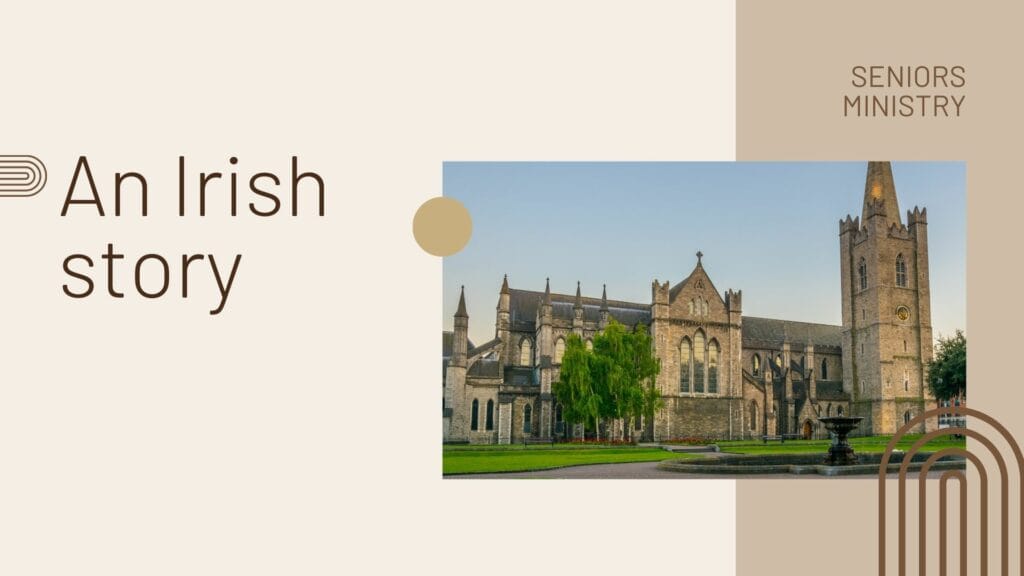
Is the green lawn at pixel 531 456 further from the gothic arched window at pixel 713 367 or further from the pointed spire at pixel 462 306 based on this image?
the gothic arched window at pixel 713 367

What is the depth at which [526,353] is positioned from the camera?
104ft

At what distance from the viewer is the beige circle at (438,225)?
12.1 meters

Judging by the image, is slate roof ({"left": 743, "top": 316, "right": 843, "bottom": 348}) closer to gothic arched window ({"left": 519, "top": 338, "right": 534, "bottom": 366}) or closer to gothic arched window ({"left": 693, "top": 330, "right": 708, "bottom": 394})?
gothic arched window ({"left": 693, "top": 330, "right": 708, "bottom": 394})

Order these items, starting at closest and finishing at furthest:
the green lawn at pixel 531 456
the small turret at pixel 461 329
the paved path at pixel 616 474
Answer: the paved path at pixel 616 474, the green lawn at pixel 531 456, the small turret at pixel 461 329

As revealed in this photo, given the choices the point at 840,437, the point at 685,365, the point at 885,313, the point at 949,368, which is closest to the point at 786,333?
the point at 885,313

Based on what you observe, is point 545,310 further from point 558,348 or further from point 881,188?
point 881,188

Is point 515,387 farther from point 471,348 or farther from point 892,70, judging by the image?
point 892,70

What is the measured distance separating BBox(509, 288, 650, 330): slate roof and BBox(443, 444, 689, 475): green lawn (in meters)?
3.71

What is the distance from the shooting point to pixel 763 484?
12180 millimetres

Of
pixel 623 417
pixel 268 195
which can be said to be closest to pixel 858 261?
pixel 623 417

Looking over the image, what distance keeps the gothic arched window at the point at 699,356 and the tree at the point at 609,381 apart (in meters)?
4.57

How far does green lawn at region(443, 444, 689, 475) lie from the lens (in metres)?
15.2

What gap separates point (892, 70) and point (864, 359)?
59.6 ft

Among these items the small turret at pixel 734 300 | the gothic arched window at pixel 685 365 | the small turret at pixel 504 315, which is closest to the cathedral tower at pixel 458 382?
the small turret at pixel 504 315
